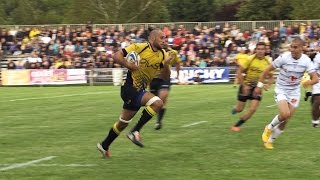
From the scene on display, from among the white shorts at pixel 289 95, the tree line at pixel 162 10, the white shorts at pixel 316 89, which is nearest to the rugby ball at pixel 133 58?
the white shorts at pixel 289 95

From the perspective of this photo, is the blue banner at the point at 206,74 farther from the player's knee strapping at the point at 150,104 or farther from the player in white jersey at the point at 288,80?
the player's knee strapping at the point at 150,104

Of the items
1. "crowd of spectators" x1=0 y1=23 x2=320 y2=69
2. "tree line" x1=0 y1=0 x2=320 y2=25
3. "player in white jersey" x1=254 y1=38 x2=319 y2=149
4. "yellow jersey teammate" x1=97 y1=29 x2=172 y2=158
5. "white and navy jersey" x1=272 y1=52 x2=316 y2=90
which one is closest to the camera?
"yellow jersey teammate" x1=97 y1=29 x2=172 y2=158

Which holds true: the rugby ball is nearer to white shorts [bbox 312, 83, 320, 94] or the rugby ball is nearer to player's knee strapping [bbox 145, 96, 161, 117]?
player's knee strapping [bbox 145, 96, 161, 117]

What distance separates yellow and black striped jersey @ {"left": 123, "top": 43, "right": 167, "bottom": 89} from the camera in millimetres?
9945

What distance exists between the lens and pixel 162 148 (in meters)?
11.0

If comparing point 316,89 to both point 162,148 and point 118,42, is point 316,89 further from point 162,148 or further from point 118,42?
point 118,42

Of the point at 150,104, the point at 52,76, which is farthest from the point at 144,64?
the point at 52,76

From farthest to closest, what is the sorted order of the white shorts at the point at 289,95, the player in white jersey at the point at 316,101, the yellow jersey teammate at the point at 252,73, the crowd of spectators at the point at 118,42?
the crowd of spectators at the point at 118,42
the player in white jersey at the point at 316,101
the yellow jersey teammate at the point at 252,73
the white shorts at the point at 289,95

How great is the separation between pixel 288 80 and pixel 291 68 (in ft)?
0.75

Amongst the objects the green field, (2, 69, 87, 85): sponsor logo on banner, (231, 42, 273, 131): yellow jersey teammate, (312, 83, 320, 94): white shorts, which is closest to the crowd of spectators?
(2, 69, 87, 85): sponsor logo on banner

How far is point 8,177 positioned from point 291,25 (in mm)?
30627

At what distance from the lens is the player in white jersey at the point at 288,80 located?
421 inches

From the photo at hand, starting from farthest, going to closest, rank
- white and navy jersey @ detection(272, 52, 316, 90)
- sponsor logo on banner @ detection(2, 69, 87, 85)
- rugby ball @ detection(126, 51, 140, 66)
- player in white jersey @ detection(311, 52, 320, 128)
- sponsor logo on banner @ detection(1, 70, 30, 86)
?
1. sponsor logo on banner @ detection(1, 70, 30, 86)
2. sponsor logo on banner @ detection(2, 69, 87, 85)
3. player in white jersey @ detection(311, 52, 320, 128)
4. white and navy jersey @ detection(272, 52, 316, 90)
5. rugby ball @ detection(126, 51, 140, 66)

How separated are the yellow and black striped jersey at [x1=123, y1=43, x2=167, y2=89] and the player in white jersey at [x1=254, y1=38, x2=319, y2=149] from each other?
2122 mm
